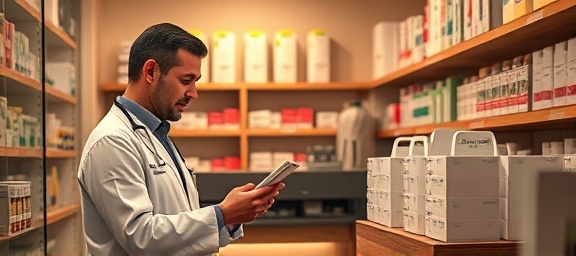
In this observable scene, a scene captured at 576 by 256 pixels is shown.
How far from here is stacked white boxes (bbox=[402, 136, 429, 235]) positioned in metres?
3.02

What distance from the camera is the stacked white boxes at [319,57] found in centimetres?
706

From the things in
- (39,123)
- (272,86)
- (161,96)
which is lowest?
(39,123)

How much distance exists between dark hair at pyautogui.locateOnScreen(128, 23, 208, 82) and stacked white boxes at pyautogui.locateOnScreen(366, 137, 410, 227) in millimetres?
959

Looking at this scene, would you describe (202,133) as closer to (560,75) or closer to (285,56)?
(285,56)

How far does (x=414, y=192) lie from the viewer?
3074 millimetres

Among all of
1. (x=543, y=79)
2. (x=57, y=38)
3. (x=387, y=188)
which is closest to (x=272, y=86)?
(x=57, y=38)

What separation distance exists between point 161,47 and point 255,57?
425cm

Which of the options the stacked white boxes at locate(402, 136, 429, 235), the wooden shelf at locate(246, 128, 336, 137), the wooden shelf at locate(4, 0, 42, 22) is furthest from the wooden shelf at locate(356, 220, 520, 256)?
the wooden shelf at locate(246, 128, 336, 137)

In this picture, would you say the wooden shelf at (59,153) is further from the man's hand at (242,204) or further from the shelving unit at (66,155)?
the man's hand at (242,204)

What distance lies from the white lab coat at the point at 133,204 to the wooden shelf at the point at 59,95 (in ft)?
9.61

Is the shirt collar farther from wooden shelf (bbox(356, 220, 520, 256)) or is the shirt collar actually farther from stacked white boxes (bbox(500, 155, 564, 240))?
stacked white boxes (bbox(500, 155, 564, 240))

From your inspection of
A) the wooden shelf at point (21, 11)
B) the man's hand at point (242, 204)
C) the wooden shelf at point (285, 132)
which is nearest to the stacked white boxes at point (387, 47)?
the wooden shelf at point (285, 132)

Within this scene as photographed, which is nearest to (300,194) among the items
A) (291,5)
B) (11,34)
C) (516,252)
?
(291,5)

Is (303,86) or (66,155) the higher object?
(303,86)
